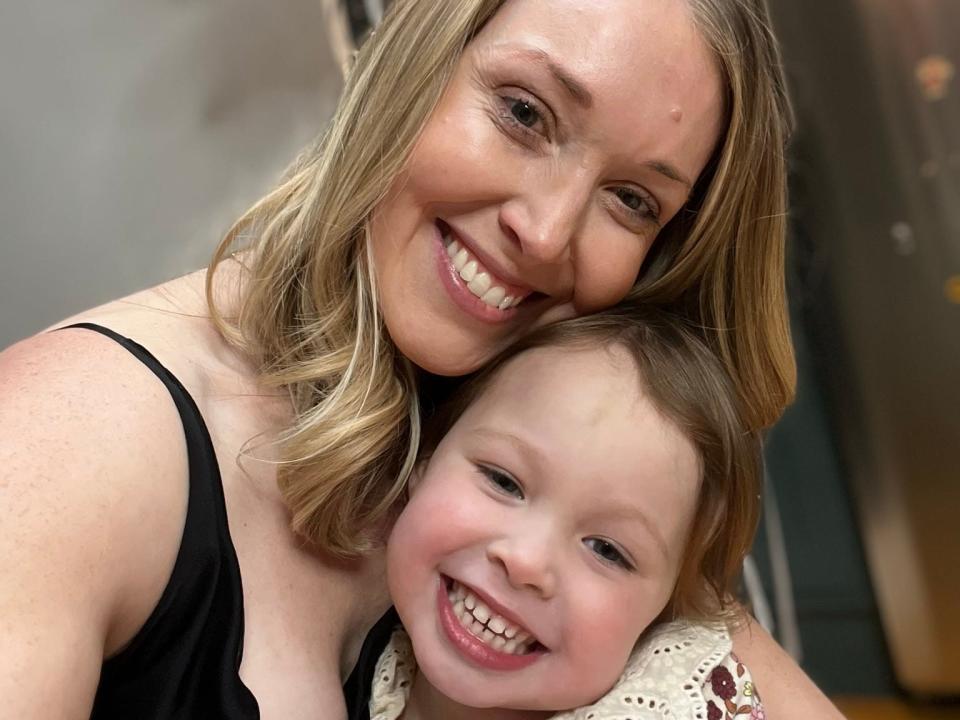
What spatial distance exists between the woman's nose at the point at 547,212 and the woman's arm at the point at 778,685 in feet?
1.82

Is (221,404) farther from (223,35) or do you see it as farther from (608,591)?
(223,35)

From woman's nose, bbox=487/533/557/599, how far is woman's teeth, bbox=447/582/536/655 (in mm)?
45

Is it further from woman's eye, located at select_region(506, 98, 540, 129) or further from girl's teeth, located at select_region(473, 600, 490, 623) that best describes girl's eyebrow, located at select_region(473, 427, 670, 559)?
woman's eye, located at select_region(506, 98, 540, 129)

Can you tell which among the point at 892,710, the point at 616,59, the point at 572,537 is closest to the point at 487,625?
the point at 572,537

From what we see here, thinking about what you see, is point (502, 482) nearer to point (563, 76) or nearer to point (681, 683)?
point (681, 683)

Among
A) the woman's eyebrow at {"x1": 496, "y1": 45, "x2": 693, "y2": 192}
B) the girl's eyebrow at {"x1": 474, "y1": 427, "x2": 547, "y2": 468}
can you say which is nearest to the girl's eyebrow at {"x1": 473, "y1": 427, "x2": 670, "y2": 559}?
the girl's eyebrow at {"x1": 474, "y1": 427, "x2": 547, "y2": 468}

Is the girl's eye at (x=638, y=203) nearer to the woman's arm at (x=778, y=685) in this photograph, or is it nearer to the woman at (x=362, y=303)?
the woman at (x=362, y=303)

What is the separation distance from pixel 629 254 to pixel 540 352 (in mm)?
151

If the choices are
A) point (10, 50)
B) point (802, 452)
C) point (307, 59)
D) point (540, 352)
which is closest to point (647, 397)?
point (540, 352)

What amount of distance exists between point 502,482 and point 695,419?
0.76ft

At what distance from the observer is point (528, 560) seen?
1.03 m

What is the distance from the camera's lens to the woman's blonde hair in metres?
1.07

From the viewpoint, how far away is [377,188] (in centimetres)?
105

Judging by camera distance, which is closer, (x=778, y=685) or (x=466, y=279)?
(x=466, y=279)
